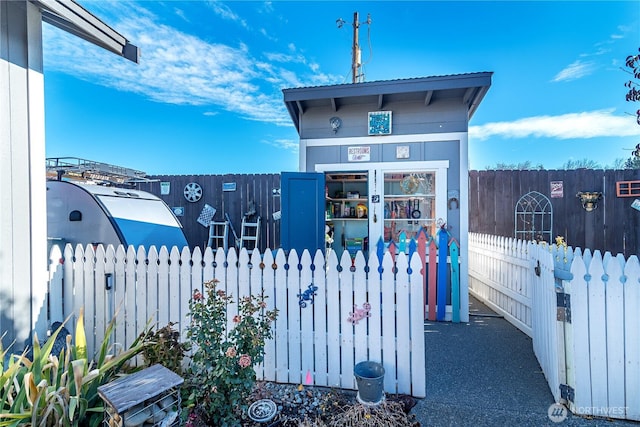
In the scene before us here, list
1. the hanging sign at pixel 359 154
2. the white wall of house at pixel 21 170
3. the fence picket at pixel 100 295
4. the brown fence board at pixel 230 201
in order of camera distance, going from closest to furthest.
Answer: the white wall of house at pixel 21 170 → the fence picket at pixel 100 295 → the hanging sign at pixel 359 154 → the brown fence board at pixel 230 201

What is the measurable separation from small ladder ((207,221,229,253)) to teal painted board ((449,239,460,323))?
5.63 m

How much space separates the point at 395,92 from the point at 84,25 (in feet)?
11.2

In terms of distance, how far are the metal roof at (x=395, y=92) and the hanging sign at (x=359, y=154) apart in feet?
2.17

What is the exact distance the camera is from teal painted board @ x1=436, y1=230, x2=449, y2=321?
3975 mm

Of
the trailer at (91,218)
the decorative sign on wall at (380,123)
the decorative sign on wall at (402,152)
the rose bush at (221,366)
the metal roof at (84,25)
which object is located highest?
the metal roof at (84,25)

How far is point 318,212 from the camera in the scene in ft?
13.2

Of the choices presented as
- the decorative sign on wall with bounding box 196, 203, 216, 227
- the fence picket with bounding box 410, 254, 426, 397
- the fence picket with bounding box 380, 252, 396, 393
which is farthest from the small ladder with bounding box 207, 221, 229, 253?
the fence picket with bounding box 410, 254, 426, 397

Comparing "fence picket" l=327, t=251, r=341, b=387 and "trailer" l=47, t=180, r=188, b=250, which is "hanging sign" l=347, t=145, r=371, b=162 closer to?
"fence picket" l=327, t=251, r=341, b=387

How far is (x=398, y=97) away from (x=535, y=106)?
7.64 meters

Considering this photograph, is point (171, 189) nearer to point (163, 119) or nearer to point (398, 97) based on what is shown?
point (163, 119)

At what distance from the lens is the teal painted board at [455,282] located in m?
3.94

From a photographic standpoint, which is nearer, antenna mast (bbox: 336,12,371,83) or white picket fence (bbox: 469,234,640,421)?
white picket fence (bbox: 469,234,640,421)

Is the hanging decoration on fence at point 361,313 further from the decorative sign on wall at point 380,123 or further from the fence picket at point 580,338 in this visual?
the decorative sign on wall at point 380,123

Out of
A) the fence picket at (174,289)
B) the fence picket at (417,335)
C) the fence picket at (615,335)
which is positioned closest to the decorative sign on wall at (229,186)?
the fence picket at (174,289)
